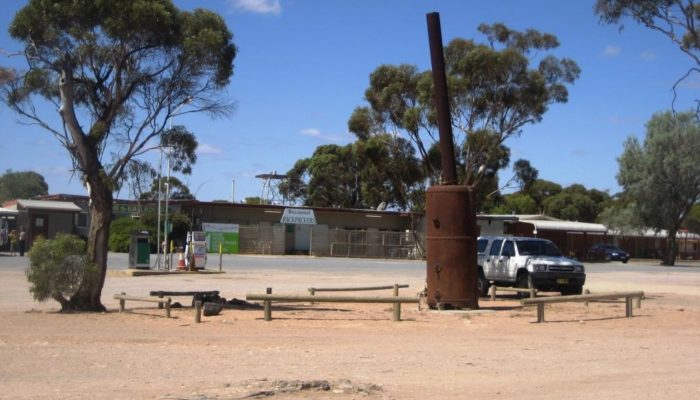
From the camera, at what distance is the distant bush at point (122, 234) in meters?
58.9

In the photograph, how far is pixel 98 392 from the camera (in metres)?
8.48

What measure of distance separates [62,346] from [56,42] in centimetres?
798

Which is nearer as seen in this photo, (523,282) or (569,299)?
(569,299)

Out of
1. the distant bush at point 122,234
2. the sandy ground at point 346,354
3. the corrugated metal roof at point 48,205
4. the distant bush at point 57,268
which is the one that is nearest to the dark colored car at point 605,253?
the distant bush at point 122,234

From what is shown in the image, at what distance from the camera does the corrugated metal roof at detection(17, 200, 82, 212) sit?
53.7 m

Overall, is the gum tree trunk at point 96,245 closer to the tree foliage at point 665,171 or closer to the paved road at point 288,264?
the paved road at point 288,264

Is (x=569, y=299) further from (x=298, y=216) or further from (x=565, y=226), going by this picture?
(x=565, y=226)

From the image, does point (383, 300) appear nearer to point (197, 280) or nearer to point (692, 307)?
point (692, 307)

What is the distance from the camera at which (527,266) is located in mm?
23250

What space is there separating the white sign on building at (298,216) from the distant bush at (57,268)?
47253mm

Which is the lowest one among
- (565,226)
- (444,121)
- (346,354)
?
(346,354)

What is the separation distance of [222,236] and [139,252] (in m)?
26.5

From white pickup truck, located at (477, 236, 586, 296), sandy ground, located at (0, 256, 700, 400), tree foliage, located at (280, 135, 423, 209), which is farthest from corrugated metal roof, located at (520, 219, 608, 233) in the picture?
sandy ground, located at (0, 256, 700, 400)

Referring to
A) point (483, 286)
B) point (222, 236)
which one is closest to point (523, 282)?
point (483, 286)
